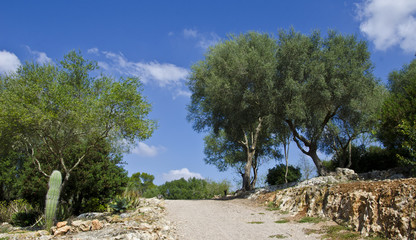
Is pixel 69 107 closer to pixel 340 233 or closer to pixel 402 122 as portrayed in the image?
pixel 340 233

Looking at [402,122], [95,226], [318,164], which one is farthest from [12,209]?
[402,122]

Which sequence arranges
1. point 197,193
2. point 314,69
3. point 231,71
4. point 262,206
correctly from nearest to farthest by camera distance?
1. point 262,206
2. point 314,69
3. point 231,71
4. point 197,193

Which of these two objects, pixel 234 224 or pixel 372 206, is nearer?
pixel 372 206

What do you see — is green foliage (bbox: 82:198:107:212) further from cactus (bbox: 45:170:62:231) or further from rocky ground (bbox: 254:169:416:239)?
rocky ground (bbox: 254:169:416:239)

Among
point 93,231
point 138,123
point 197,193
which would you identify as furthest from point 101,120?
point 197,193

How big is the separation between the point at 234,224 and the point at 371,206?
5.69 m

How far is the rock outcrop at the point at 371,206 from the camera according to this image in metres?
8.73

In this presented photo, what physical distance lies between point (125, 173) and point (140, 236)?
1390cm

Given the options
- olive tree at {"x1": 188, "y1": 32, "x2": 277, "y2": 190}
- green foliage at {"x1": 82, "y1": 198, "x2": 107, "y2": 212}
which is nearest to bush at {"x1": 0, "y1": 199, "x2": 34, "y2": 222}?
green foliage at {"x1": 82, "y1": 198, "x2": 107, "y2": 212}

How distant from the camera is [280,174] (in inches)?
1124

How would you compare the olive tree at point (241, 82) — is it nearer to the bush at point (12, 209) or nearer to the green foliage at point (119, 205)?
the green foliage at point (119, 205)

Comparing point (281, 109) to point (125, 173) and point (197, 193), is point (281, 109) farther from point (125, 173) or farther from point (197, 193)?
point (197, 193)

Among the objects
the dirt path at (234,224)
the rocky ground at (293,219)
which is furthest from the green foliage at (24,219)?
the dirt path at (234,224)

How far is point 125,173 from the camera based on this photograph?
23281mm
